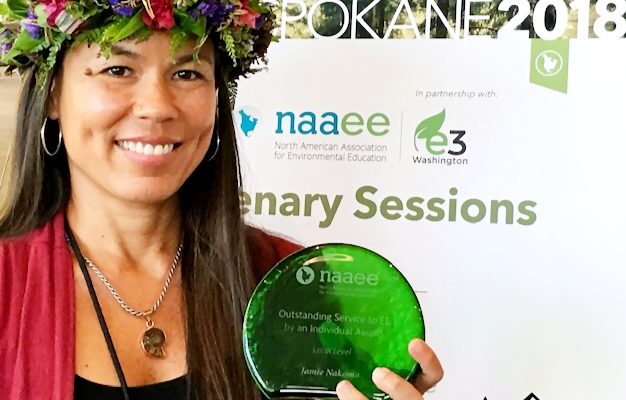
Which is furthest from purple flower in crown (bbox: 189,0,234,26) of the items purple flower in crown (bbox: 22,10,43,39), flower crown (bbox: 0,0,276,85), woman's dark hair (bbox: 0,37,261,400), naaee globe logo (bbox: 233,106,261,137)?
naaee globe logo (bbox: 233,106,261,137)

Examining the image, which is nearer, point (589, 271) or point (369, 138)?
point (589, 271)

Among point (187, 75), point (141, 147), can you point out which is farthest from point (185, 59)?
point (141, 147)

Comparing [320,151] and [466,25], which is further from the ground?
[466,25]

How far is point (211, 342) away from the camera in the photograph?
3.92 feet

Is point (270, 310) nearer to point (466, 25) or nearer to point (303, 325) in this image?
point (303, 325)

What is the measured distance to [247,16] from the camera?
122 cm

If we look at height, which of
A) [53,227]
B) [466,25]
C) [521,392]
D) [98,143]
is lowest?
[521,392]

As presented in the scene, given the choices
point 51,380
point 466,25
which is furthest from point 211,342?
point 466,25

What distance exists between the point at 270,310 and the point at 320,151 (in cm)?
70

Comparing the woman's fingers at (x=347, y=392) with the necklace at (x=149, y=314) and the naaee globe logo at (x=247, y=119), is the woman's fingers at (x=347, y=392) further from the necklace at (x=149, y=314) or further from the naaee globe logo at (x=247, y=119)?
the naaee globe logo at (x=247, y=119)

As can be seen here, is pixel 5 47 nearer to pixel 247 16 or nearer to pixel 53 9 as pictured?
pixel 53 9

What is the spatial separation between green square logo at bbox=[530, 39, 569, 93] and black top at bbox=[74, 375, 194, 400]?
94 centimetres

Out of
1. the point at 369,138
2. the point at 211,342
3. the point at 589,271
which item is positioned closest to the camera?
the point at 211,342

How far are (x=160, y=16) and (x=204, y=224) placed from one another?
355mm
